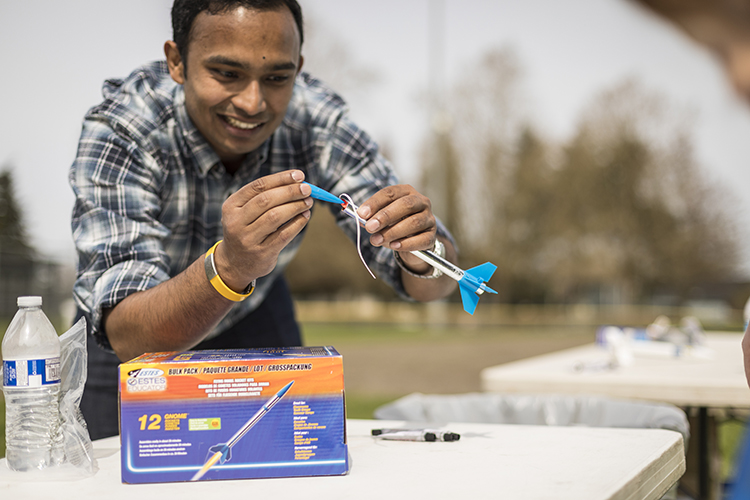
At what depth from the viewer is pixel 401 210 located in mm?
1471

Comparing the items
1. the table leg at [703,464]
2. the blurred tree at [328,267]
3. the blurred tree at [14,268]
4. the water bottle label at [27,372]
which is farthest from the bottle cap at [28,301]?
the blurred tree at [328,267]

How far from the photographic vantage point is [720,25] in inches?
16.6

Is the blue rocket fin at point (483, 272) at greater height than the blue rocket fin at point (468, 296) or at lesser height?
greater

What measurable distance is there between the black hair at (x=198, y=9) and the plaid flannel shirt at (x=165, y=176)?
0.20m

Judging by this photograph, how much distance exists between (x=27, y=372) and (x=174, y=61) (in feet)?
3.42

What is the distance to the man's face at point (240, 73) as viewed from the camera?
1.74m

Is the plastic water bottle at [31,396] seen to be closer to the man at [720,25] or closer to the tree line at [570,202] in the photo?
the man at [720,25]

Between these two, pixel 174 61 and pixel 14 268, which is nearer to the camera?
pixel 174 61

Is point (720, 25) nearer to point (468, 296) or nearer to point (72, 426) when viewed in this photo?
point (468, 296)

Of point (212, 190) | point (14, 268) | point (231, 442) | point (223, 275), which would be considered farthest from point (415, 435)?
point (14, 268)

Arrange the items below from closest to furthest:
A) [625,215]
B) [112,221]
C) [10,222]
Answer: [112,221] < [10,222] < [625,215]

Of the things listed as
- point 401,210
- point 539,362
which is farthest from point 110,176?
point 539,362

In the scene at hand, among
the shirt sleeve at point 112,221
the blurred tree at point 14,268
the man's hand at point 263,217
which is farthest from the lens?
the blurred tree at point 14,268

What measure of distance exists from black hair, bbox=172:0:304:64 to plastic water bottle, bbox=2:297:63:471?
868mm
